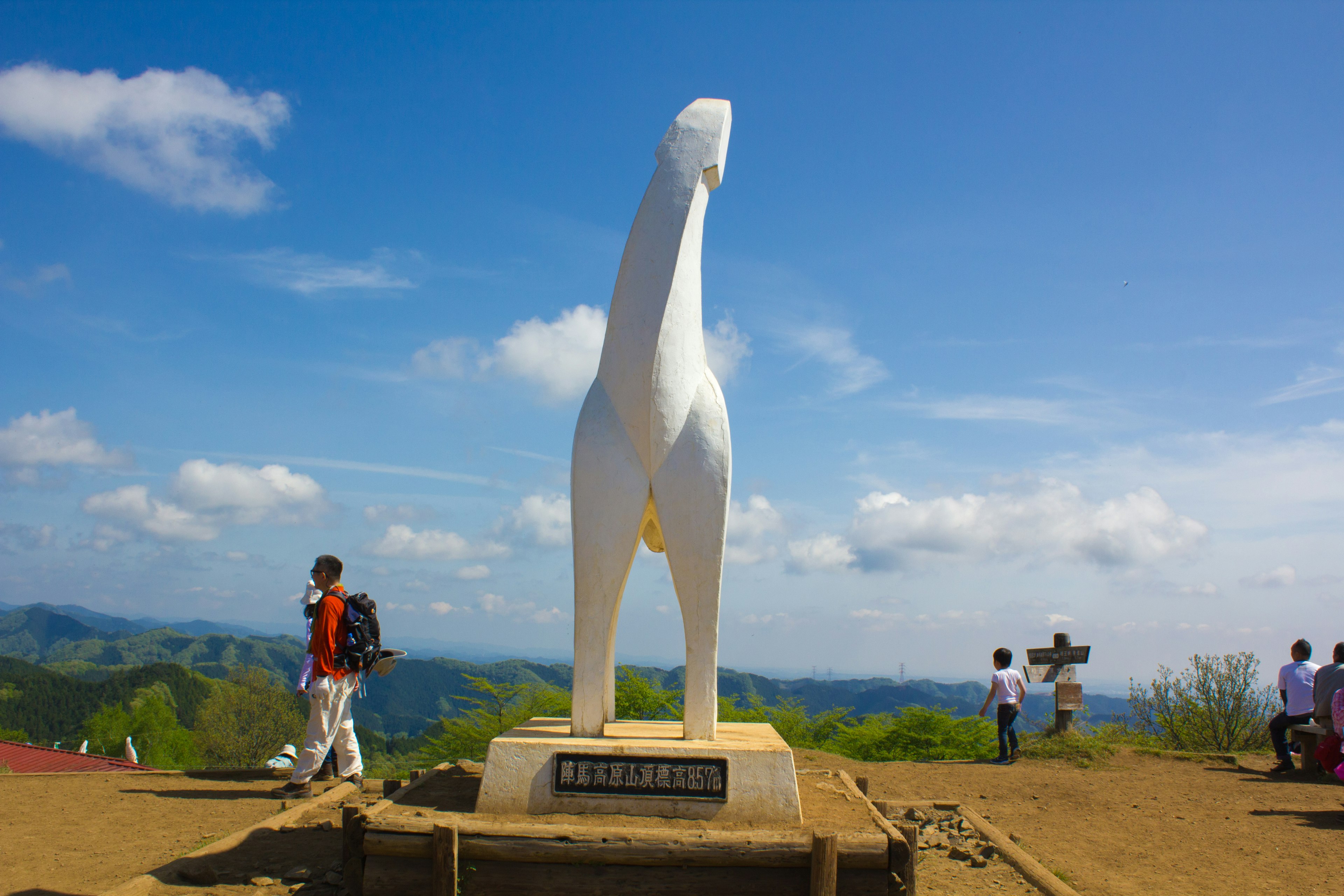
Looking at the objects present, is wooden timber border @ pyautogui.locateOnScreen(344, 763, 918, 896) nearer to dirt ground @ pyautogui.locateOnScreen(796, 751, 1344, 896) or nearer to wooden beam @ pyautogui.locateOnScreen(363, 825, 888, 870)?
wooden beam @ pyautogui.locateOnScreen(363, 825, 888, 870)

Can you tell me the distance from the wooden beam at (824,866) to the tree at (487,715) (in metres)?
8.33

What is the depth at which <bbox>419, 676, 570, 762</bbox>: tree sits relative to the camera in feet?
39.9

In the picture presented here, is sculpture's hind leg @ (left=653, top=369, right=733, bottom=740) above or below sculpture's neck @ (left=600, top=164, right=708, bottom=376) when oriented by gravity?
below

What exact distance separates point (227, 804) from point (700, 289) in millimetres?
5623

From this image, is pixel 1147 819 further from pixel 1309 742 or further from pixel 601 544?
pixel 601 544

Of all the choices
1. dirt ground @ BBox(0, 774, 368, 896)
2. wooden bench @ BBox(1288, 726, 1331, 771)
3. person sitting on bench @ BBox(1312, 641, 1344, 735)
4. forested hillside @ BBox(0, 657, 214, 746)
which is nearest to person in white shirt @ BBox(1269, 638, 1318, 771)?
wooden bench @ BBox(1288, 726, 1331, 771)

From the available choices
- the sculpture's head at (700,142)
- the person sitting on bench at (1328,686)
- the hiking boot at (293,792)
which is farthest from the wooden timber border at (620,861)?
the person sitting on bench at (1328,686)

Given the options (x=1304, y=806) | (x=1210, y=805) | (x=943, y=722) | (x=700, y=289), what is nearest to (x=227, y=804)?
(x=700, y=289)

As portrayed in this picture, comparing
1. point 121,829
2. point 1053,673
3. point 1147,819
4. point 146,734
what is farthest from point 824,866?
point 146,734

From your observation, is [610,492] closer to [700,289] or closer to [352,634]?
[700,289]

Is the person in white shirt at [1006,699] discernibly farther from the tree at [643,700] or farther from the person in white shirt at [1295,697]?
the tree at [643,700]

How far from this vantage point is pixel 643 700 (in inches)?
496

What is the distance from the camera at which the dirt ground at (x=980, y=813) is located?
503 cm

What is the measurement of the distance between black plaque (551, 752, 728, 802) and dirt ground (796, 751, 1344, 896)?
195 centimetres
